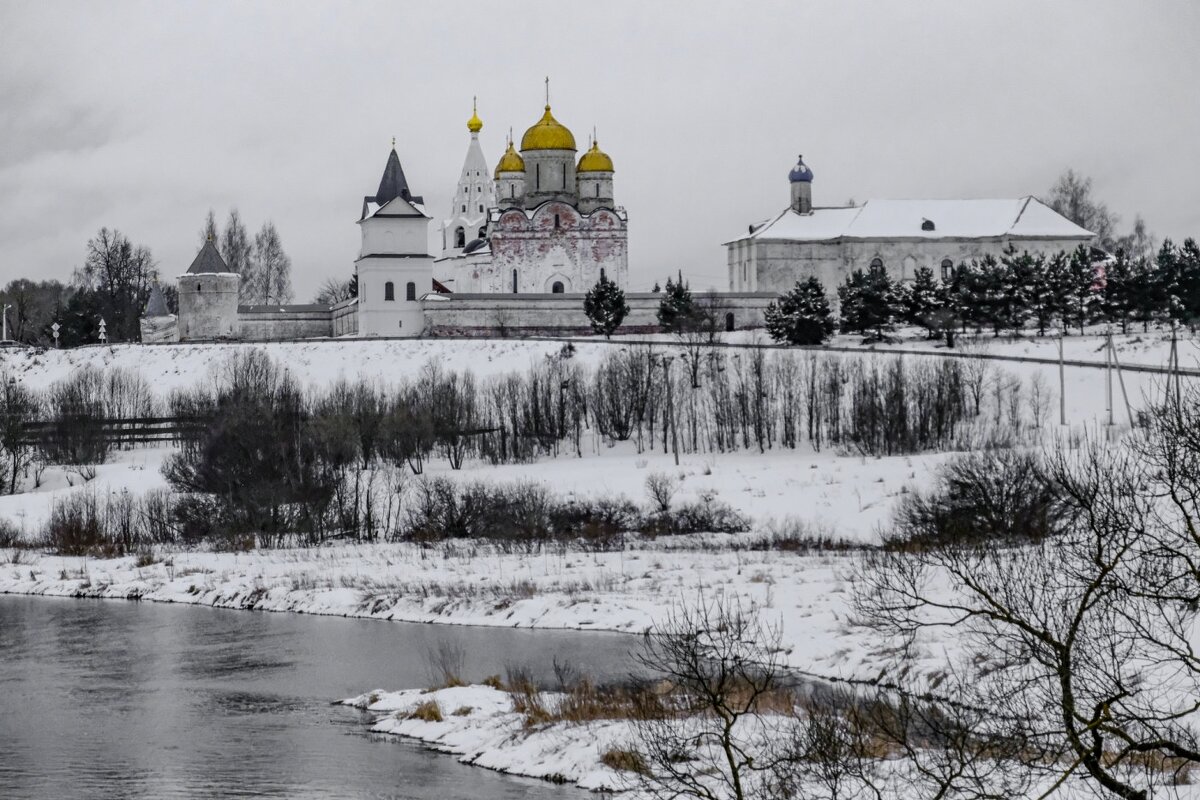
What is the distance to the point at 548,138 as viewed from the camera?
6781 centimetres

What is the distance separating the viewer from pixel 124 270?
7544 cm

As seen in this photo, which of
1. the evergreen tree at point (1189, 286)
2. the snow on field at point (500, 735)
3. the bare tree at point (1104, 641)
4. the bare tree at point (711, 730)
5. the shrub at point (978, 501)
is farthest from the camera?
the evergreen tree at point (1189, 286)

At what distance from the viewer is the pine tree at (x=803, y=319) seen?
5450 cm

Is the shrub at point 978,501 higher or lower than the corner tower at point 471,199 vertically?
lower

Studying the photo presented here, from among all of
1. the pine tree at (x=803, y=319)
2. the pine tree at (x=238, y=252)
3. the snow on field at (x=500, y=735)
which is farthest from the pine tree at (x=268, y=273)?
the snow on field at (x=500, y=735)

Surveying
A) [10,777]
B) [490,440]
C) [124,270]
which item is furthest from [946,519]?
[124,270]

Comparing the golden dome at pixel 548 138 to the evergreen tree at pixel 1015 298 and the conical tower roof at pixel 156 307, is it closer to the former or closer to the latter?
the conical tower roof at pixel 156 307

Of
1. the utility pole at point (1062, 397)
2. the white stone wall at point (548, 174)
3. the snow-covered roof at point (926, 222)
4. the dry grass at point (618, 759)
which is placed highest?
the white stone wall at point (548, 174)

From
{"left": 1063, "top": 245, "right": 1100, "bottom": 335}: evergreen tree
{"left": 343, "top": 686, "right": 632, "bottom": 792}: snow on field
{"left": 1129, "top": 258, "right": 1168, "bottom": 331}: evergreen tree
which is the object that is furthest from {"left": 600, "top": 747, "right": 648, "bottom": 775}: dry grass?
{"left": 1063, "top": 245, "right": 1100, "bottom": 335}: evergreen tree

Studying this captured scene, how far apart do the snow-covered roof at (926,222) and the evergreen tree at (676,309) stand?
11081 mm

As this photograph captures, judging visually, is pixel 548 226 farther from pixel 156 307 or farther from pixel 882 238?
pixel 156 307

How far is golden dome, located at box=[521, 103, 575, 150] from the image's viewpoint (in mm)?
67750

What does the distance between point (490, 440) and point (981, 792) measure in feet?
115

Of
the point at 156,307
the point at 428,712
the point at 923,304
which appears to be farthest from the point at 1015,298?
the point at 428,712
